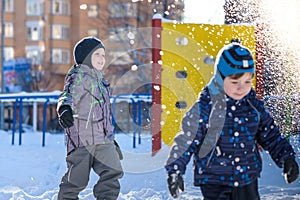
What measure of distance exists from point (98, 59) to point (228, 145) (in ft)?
5.41

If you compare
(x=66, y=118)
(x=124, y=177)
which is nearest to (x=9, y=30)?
(x=124, y=177)

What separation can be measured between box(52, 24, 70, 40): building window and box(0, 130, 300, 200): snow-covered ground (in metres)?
35.5

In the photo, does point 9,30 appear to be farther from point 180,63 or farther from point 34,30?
point 180,63

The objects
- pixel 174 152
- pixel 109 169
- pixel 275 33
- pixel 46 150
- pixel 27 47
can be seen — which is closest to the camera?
pixel 174 152

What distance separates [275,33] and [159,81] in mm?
1638

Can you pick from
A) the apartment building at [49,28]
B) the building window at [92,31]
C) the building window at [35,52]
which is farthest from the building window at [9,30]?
the building window at [92,31]

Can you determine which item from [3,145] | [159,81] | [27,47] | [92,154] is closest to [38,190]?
[92,154]

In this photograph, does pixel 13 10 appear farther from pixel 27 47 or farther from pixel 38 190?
pixel 38 190

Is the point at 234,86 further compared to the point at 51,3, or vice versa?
the point at 51,3

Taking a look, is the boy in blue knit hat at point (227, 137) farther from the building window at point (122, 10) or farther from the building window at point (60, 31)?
the building window at point (60, 31)

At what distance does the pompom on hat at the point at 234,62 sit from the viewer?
→ 316 cm

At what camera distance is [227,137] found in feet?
10.3

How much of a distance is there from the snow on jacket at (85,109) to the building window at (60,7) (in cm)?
4083

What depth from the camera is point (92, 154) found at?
4.36 metres
